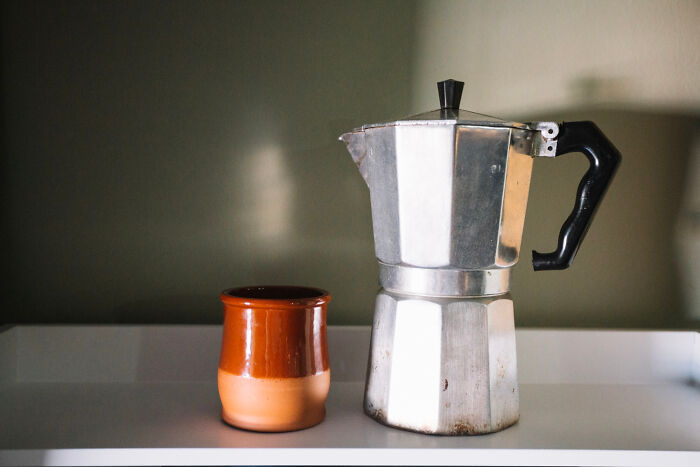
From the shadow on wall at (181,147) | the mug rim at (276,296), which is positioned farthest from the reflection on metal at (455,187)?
the shadow on wall at (181,147)

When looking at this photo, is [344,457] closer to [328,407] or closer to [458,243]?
[328,407]

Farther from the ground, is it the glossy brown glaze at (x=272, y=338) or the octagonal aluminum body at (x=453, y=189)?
the octagonal aluminum body at (x=453, y=189)

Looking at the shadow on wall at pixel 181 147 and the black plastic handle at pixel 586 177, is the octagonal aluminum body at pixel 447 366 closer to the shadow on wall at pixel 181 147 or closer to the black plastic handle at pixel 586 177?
the black plastic handle at pixel 586 177

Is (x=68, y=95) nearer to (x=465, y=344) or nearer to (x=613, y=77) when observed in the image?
(x=465, y=344)

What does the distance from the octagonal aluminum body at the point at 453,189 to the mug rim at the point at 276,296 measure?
10 centimetres

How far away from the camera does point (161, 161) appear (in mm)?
835

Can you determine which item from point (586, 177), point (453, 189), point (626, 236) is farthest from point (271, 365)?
point (626, 236)

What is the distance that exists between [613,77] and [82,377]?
2.81 feet

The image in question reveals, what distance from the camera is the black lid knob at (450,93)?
25.1 inches

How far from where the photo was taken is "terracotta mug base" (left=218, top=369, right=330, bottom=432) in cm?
60

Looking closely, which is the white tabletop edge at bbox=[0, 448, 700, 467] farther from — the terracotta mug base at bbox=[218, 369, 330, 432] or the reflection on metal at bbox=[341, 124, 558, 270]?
the reflection on metal at bbox=[341, 124, 558, 270]

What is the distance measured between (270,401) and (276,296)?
0.15 m

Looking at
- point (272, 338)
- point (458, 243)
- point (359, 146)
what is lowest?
point (272, 338)

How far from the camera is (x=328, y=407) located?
2.30ft
